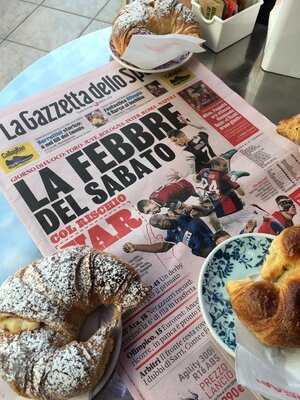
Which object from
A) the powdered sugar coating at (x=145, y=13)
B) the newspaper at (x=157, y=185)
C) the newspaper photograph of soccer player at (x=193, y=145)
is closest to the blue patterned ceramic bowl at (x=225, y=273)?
the newspaper at (x=157, y=185)

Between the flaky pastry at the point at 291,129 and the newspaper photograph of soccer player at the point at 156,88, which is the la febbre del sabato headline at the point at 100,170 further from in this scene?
the flaky pastry at the point at 291,129

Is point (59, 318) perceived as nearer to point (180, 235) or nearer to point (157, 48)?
Result: point (180, 235)

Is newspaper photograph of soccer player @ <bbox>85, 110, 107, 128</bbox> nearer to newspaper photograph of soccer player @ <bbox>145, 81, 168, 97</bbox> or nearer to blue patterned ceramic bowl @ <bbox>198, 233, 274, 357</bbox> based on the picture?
newspaper photograph of soccer player @ <bbox>145, 81, 168, 97</bbox>

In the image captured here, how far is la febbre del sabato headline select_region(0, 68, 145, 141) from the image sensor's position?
59 cm

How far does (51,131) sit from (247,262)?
0.33 metres

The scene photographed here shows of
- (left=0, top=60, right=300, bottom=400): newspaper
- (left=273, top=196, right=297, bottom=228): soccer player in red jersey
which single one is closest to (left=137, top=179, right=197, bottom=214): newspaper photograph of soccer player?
(left=0, top=60, right=300, bottom=400): newspaper

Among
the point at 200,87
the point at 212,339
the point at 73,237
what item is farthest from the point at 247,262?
the point at 200,87

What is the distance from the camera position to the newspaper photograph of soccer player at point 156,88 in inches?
25.0

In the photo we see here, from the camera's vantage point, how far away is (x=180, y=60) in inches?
25.6

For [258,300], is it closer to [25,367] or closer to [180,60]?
[25,367]

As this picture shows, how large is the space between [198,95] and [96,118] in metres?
0.16

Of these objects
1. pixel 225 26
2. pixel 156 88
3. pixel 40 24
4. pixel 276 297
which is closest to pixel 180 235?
pixel 276 297

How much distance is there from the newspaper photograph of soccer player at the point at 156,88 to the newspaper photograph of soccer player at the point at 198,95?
28 mm

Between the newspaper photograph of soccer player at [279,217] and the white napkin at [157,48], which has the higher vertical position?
the white napkin at [157,48]
